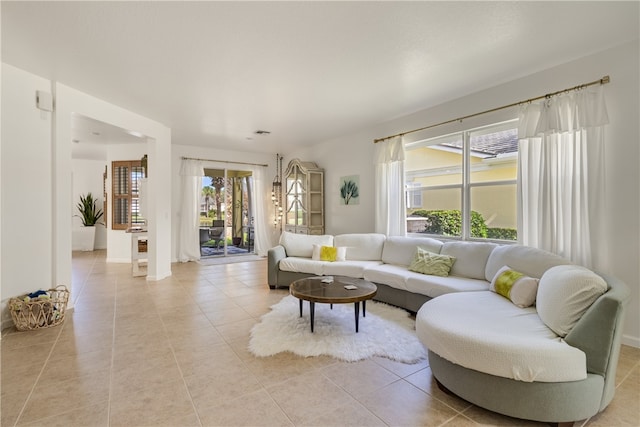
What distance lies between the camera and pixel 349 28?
2.33 meters

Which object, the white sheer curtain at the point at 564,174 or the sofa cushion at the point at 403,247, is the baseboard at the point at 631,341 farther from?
the sofa cushion at the point at 403,247

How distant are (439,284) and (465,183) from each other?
5.13 ft

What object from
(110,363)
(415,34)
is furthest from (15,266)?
(415,34)

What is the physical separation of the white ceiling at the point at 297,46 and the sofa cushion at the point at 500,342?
7.10 feet

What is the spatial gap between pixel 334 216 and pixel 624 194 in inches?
167

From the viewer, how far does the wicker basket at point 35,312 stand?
2926 millimetres

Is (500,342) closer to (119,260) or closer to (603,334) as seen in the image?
(603,334)

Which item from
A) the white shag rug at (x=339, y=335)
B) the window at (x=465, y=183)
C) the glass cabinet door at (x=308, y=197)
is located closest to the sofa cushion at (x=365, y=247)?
the window at (x=465, y=183)

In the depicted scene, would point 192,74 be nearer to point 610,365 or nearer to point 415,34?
point 415,34

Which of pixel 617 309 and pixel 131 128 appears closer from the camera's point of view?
pixel 617 309

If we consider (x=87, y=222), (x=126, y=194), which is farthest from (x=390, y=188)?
(x=87, y=222)

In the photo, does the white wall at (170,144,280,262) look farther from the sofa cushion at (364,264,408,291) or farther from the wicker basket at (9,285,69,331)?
the sofa cushion at (364,264,408,291)

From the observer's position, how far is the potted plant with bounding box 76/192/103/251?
26.2 ft

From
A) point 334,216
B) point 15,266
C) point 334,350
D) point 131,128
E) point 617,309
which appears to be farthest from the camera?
point 334,216
